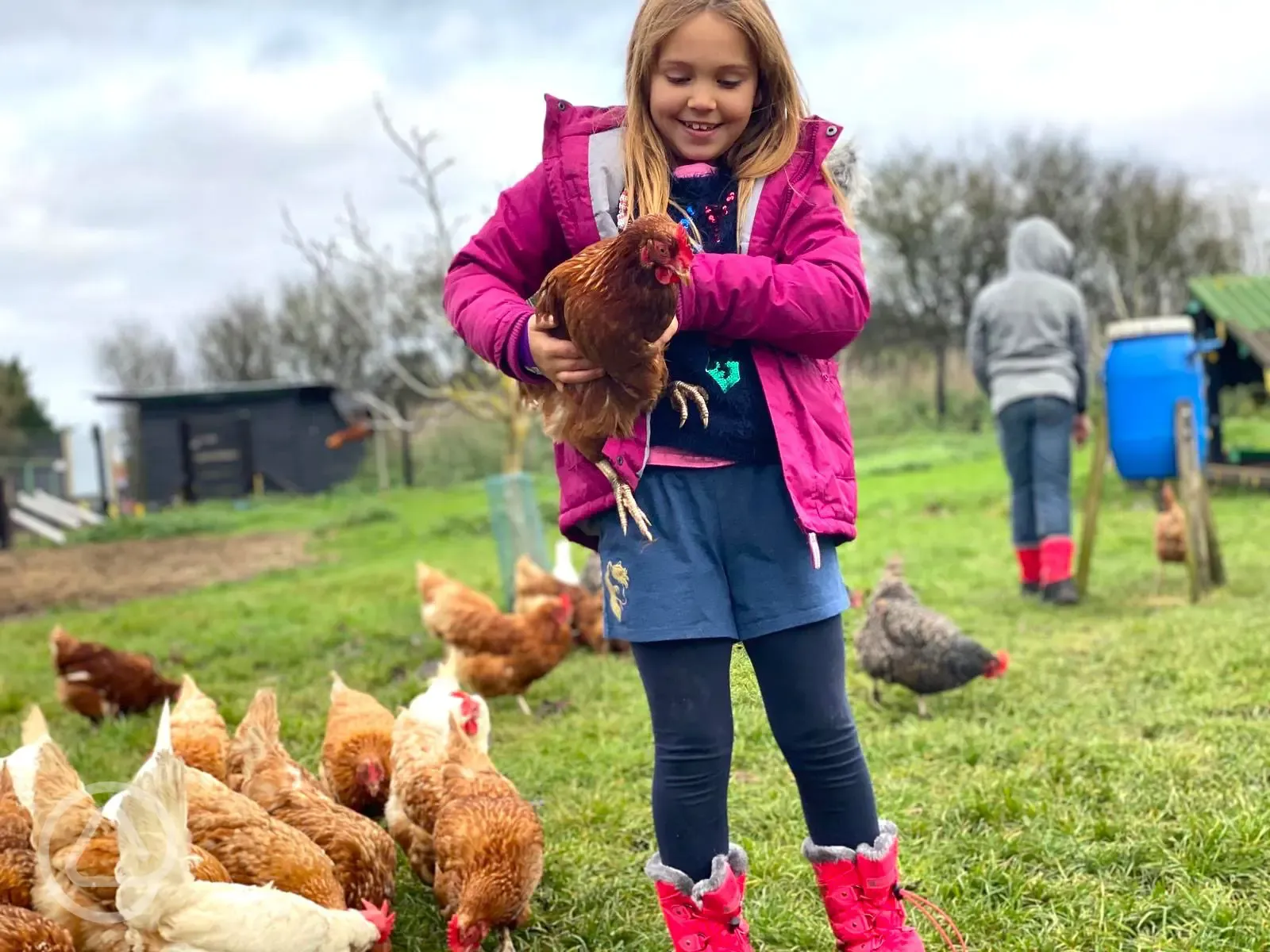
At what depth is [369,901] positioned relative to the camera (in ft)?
7.82

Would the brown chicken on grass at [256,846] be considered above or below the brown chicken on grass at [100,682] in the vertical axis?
above

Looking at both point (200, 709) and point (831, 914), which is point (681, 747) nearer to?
point (831, 914)

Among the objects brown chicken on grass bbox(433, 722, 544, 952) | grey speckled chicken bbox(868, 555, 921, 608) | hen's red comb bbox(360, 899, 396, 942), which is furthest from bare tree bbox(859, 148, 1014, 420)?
hen's red comb bbox(360, 899, 396, 942)

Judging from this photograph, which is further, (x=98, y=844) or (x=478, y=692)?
(x=478, y=692)

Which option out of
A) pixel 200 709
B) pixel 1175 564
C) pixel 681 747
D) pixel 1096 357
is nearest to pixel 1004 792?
pixel 681 747

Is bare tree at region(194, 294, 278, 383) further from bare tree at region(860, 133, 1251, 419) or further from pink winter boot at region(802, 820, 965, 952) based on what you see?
pink winter boot at region(802, 820, 965, 952)

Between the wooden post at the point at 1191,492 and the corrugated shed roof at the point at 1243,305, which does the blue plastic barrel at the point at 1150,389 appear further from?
the corrugated shed roof at the point at 1243,305

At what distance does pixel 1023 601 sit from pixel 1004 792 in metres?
3.60

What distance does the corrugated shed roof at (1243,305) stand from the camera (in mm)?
10000

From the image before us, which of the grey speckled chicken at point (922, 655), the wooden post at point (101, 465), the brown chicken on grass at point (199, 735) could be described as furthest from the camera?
the wooden post at point (101, 465)

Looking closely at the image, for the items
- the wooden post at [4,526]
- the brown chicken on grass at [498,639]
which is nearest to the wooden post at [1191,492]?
the brown chicken on grass at [498,639]

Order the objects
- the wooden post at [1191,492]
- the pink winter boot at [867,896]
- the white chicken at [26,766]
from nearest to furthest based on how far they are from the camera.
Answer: the pink winter boot at [867,896]
the white chicken at [26,766]
the wooden post at [1191,492]

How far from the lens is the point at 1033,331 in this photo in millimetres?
6066

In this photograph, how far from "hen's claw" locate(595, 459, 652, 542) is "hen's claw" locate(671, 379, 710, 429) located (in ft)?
0.47
